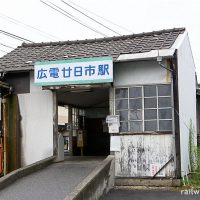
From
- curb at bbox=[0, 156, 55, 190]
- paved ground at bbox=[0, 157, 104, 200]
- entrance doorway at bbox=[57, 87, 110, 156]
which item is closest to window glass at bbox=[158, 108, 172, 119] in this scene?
paved ground at bbox=[0, 157, 104, 200]

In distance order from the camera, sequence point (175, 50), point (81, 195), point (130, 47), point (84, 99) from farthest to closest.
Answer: point (84, 99) < point (130, 47) < point (175, 50) < point (81, 195)

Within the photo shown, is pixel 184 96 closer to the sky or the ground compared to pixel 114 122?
closer to the sky

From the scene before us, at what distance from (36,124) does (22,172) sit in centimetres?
260

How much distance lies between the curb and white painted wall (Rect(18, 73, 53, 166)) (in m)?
0.69

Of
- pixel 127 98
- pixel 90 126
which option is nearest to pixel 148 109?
pixel 127 98

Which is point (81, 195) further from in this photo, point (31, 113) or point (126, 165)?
point (31, 113)

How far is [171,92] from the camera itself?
11.2m

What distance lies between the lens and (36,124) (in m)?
12.7

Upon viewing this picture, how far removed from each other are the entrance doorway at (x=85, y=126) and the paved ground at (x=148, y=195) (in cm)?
686

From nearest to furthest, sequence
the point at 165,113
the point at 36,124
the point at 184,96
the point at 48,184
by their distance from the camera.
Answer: the point at 48,184 → the point at 165,113 → the point at 184,96 → the point at 36,124

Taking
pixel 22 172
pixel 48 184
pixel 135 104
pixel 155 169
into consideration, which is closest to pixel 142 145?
pixel 155 169

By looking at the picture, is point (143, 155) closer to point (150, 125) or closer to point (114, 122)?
point (150, 125)

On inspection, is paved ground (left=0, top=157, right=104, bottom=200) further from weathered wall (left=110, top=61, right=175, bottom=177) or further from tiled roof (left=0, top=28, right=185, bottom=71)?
tiled roof (left=0, top=28, right=185, bottom=71)

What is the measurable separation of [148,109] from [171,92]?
0.92 meters
